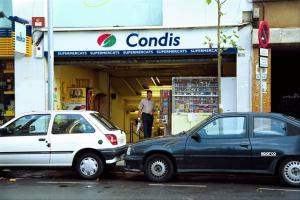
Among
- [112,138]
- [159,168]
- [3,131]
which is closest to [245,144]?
[159,168]

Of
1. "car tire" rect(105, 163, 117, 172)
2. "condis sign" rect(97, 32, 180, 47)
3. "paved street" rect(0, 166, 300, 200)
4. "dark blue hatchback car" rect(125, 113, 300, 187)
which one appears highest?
"condis sign" rect(97, 32, 180, 47)

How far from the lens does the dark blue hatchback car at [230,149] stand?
10.4 m

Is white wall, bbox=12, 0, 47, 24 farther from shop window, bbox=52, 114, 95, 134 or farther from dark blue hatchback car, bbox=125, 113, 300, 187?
dark blue hatchback car, bbox=125, 113, 300, 187

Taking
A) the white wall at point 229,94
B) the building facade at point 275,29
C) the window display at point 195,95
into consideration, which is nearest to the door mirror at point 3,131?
the window display at point 195,95

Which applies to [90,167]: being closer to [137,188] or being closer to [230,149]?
[137,188]

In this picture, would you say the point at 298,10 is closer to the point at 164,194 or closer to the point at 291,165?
the point at 291,165

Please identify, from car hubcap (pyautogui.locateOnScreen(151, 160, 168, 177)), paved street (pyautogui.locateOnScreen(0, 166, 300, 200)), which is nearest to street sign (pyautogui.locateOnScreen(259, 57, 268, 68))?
paved street (pyautogui.locateOnScreen(0, 166, 300, 200))

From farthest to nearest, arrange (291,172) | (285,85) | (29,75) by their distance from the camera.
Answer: (285,85), (29,75), (291,172)

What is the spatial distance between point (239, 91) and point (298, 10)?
281 cm

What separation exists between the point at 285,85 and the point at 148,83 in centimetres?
563

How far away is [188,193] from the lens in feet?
31.9

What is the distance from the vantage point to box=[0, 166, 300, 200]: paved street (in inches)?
374

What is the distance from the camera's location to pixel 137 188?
10.4m

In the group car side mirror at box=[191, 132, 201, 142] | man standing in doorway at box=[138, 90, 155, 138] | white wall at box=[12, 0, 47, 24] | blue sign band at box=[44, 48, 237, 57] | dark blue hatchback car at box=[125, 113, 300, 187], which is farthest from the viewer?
man standing in doorway at box=[138, 90, 155, 138]
